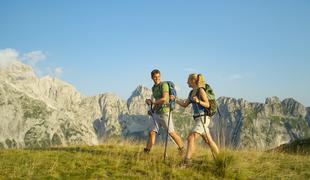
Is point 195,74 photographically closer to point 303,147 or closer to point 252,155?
point 252,155

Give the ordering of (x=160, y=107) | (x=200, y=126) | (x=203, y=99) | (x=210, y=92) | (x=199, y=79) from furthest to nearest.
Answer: (x=160, y=107)
(x=210, y=92)
(x=199, y=79)
(x=203, y=99)
(x=200, y=126)

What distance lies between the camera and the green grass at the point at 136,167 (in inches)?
417

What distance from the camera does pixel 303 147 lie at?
76.4ft

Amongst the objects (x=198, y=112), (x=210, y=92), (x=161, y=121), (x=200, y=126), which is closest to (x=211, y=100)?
(x=210, y=92)

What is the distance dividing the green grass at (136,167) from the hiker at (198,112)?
2.24 ft

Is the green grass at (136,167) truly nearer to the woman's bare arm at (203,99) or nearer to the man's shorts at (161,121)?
the man's shorts at (161,121)

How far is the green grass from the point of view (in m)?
10.6

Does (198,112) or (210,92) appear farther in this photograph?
(210,92)

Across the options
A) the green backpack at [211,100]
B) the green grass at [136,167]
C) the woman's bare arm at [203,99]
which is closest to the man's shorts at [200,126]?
the green backpack at [211,100]

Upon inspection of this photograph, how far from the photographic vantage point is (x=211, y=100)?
464 inches

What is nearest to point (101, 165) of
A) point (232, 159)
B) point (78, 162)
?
point (78, 162)

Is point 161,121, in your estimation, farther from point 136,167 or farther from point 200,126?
point 136,167

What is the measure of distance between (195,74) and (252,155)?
5234 millimetres

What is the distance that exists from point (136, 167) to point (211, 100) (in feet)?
11.5
